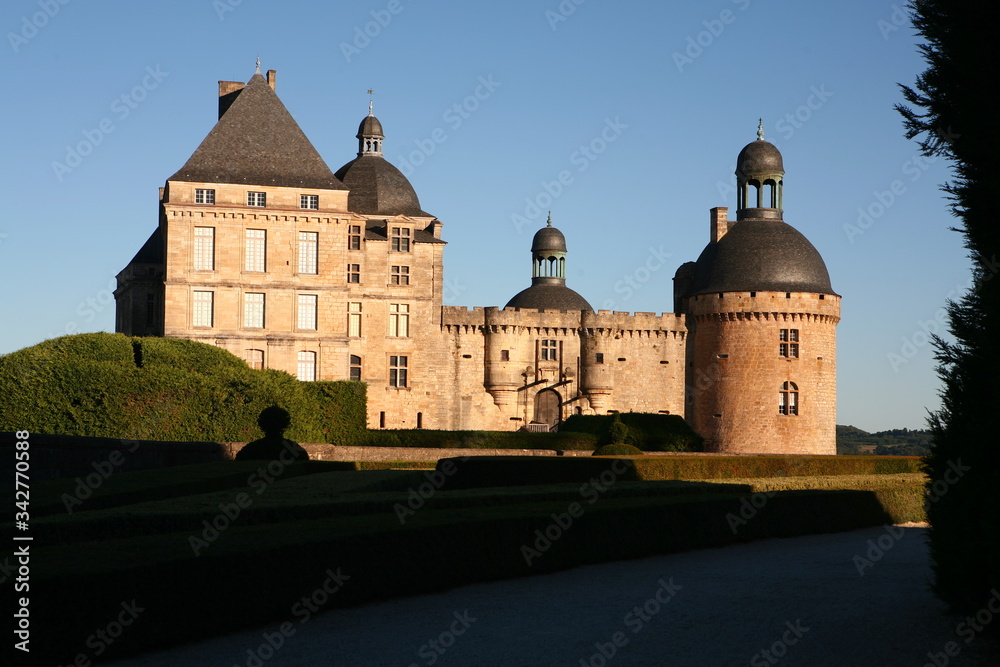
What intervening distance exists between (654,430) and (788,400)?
303 inches

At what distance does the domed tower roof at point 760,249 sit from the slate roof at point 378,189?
12.5 m

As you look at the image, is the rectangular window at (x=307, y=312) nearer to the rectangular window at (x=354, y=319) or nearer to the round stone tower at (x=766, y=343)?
the rectangular window at (x=354, y=319)

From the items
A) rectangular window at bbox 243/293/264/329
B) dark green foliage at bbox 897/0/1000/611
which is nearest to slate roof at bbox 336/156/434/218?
rectangular window at bbox 243/293/264/329

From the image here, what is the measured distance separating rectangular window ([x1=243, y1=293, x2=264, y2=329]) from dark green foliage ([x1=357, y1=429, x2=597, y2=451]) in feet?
21.6

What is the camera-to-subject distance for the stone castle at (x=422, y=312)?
4228 centimetres

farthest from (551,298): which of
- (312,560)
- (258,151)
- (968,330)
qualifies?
(968,330)

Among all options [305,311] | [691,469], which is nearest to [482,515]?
[691,469]

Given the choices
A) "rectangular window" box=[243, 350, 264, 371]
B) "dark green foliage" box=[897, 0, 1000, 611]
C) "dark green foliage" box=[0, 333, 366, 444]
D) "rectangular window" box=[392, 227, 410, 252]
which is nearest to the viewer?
"dark green foliage" box=[897, 0, 1000, 611]

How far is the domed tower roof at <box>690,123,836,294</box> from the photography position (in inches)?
1956

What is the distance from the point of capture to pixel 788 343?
49.4 metres

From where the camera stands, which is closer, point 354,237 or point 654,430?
point 654,430

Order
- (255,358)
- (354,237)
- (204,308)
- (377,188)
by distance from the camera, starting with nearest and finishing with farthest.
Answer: (204,308)
(255,358)
(354,237)
(377,188)

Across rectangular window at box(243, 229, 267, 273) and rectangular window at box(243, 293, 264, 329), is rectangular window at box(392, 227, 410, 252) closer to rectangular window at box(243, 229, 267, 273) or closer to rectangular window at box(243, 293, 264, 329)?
rectangular window at box(243, 229, 267, 273)

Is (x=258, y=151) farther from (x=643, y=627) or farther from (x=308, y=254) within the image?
(x=643, y=627)
